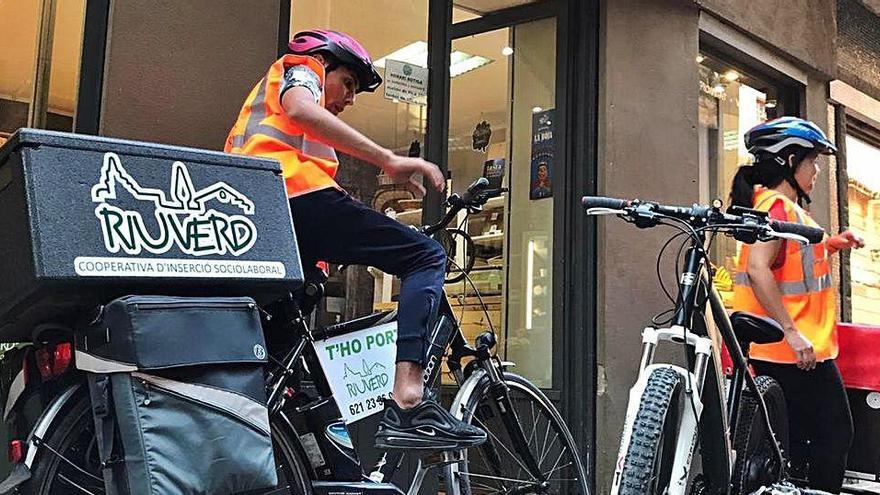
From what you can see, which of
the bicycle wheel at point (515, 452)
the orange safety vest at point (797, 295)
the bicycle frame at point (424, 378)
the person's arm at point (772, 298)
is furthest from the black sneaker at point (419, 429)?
the orange safety vest at point (797, 295)

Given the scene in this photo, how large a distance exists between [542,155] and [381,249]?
2736 mm

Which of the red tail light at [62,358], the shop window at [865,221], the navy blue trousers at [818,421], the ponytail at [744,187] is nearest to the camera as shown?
the red tail light at [62,358]

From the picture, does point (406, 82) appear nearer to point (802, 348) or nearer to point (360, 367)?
point (360, 367)

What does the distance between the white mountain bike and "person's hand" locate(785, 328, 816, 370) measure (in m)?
0.25

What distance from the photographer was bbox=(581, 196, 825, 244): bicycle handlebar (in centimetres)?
318

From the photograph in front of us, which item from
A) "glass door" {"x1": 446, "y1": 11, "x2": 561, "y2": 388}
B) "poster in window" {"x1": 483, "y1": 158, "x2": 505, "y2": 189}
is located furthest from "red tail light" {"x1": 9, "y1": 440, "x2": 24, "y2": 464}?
"poster in window" {"x1": 483, "y1": 158, "x2": 505, "y2": 189}

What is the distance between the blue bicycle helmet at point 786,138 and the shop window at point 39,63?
3068 millimetres

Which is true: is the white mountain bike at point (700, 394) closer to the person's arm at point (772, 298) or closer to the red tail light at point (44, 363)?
the person's arm at point (772, 298)

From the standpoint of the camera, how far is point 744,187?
4.36m

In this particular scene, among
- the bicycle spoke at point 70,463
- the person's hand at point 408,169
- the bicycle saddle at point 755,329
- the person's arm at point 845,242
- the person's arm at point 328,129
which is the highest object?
the person's arm at point 328,129

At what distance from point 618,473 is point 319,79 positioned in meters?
1.58

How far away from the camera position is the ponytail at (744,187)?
431 centimetres

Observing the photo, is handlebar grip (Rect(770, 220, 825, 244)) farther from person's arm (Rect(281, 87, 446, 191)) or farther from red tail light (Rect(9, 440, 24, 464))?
red tail light (Rect(9, 440, 24, 464))

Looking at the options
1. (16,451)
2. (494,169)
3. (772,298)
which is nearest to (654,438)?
(772,298)
